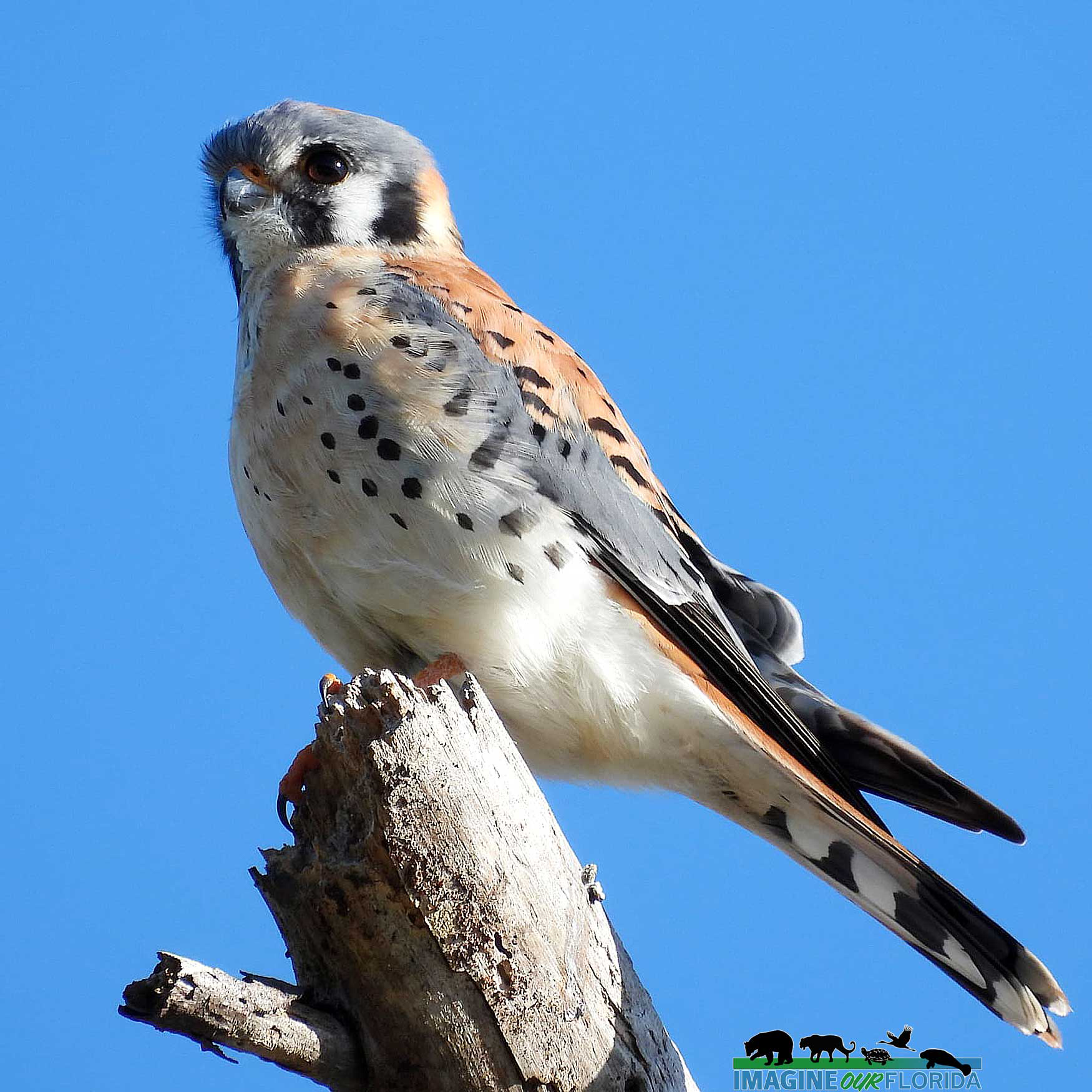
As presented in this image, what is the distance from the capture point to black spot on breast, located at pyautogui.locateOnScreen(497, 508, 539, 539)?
2.89 meters

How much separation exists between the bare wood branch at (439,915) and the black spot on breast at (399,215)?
5.81ft

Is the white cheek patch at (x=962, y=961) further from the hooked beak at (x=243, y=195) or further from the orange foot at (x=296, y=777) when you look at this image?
the hooked beak at (x=243, y=195)

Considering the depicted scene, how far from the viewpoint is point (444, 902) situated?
2268 millimetres

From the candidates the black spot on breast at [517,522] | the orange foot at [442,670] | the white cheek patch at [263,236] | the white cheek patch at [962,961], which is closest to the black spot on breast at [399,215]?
the white cheek patch at [263,236]

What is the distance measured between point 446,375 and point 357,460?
0.97 feet

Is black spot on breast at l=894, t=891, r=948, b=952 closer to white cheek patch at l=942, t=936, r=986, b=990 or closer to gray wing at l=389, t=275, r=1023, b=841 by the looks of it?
white cheek patch at l=942, t=936, r=986, b=990

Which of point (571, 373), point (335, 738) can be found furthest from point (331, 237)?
point (335, 738)

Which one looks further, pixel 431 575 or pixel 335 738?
pixel 431 575

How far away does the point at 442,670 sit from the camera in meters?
3.01

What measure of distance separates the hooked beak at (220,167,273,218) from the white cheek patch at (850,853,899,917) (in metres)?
2.34

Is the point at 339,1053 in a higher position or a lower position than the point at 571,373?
lower

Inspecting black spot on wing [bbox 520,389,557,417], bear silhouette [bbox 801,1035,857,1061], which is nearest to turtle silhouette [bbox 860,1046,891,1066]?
bear silhouette [bbox 801,1035,857,1061]

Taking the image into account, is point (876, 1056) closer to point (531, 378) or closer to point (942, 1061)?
point (942, 1061)

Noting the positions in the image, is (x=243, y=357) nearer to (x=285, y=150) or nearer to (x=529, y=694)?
(x=285, y=150)
